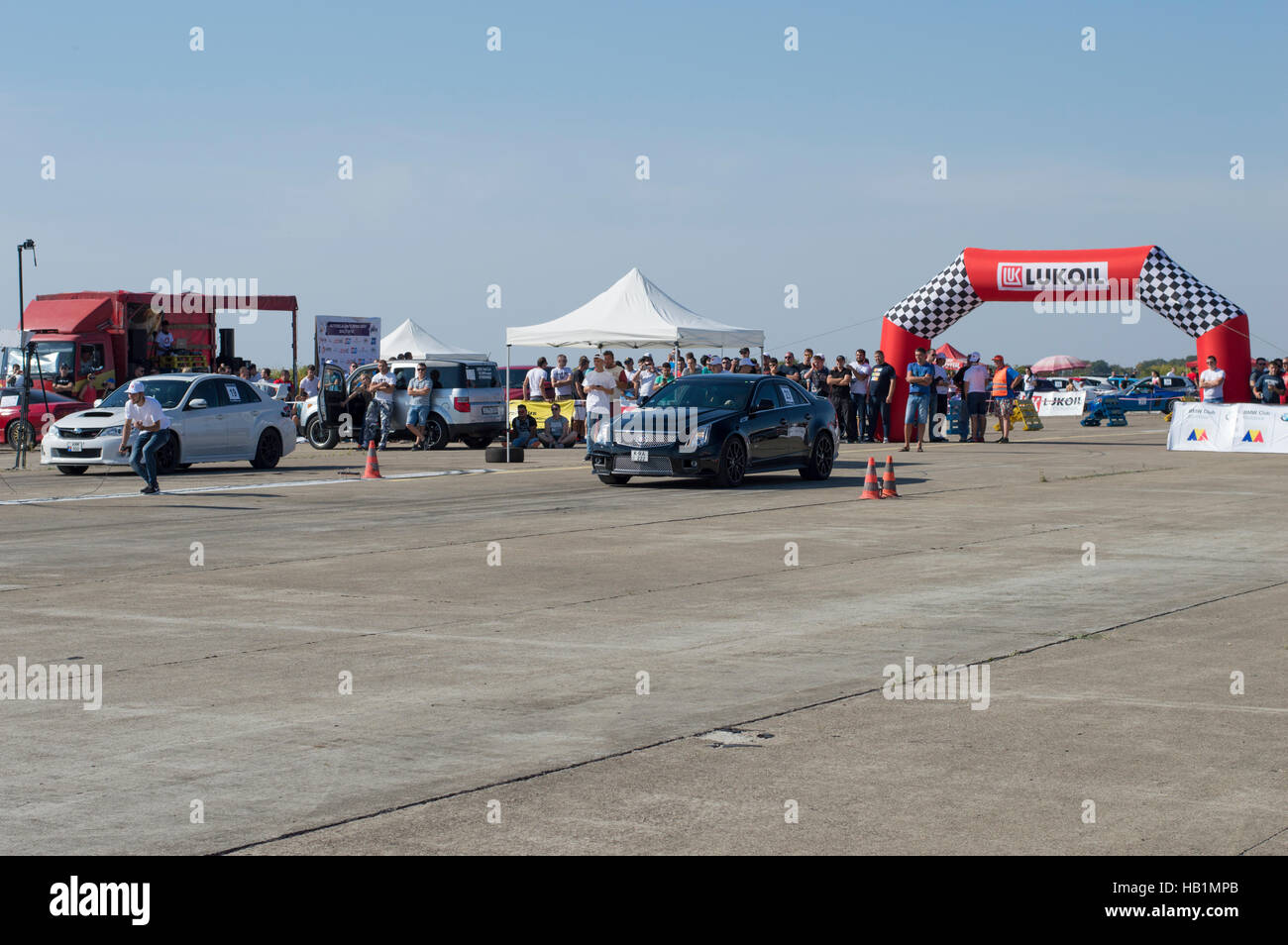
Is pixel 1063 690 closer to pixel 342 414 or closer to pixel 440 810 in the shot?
pixel 440 810

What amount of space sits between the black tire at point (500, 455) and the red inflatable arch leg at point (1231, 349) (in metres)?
13.7

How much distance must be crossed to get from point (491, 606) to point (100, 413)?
13908 millimetres

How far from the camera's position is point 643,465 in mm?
20266

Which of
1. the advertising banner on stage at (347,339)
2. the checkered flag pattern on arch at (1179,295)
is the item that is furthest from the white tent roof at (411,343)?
the checkered flag pattern on arch at (1179,295)

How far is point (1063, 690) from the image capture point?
7.69 m

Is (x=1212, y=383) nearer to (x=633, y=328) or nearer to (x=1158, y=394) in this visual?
(x=633, y=328)

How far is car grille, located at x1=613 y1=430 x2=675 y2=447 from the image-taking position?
2017cm

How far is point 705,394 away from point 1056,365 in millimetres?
68559

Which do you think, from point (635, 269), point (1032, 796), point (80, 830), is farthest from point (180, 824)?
point (635, 269)

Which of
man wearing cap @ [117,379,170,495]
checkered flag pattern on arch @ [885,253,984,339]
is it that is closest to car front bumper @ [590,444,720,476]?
man wearing cap @ [117,379,170,495]

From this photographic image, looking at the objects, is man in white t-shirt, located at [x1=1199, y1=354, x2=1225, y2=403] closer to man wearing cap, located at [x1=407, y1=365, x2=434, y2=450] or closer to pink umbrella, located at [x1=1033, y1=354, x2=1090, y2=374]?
man wearing cap, located at [x1=407, y1=365, x2=434, y2=450]

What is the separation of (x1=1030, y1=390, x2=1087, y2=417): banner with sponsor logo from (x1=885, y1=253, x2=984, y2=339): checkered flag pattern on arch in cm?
2783

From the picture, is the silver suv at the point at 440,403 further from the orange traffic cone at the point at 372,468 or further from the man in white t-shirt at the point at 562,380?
the orange traffic cone at the point at 372,468

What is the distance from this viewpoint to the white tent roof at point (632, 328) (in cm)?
3591
